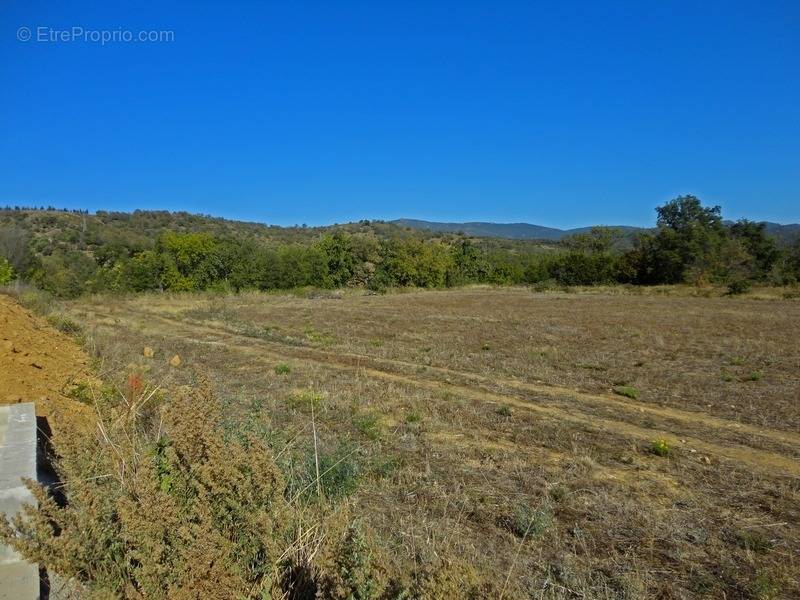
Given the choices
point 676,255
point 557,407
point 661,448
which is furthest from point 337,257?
point 661,448

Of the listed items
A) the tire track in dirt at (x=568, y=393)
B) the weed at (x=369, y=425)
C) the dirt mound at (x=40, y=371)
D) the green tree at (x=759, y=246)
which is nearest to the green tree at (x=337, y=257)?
the tire track in dirt at (x=568, y=393)

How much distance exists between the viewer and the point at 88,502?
97.5 inches

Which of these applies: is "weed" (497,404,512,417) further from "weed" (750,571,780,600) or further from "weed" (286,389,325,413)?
"weed" (750,571,780,600)

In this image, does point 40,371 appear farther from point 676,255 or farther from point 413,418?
point 676,255

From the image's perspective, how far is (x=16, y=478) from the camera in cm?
348

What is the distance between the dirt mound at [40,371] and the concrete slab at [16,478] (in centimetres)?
26

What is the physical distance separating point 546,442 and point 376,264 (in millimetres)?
42725

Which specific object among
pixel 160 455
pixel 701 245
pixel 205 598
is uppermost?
pixel 701 245

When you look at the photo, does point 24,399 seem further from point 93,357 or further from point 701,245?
point 701,245

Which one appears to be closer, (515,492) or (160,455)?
(160,455)

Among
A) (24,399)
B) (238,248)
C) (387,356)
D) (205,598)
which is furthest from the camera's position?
(238,248)

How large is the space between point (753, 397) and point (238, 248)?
39.3 m

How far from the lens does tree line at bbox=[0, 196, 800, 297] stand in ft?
123

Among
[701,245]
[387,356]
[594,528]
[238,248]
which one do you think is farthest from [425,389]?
[701,245]
